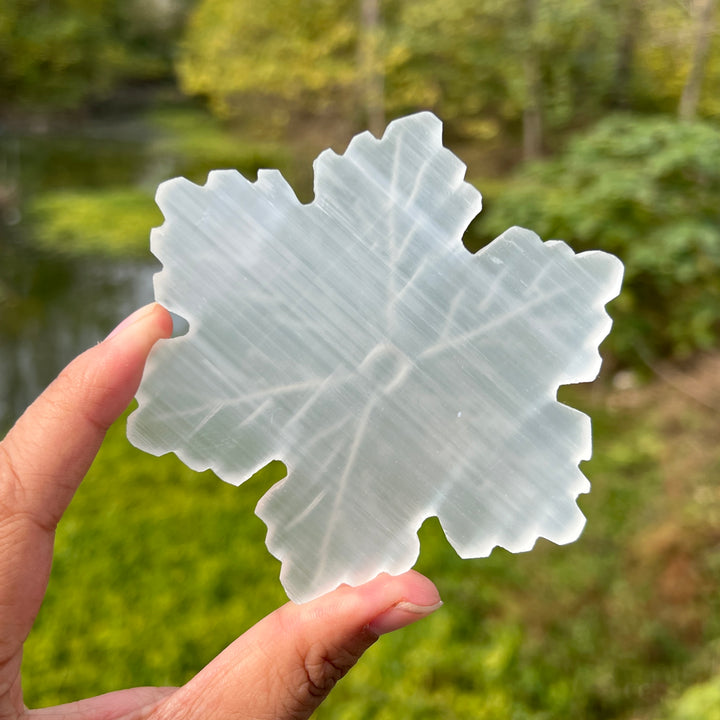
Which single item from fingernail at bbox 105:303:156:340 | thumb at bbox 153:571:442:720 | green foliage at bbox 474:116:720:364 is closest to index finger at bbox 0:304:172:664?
fingernail at bbox 105:303:156:340

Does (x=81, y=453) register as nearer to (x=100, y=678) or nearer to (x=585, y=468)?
(x=100, y=678)

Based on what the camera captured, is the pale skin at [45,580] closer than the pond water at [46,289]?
Yes

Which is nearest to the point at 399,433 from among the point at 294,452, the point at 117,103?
the point at 294,452

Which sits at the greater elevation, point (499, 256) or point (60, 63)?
point (499, 256)

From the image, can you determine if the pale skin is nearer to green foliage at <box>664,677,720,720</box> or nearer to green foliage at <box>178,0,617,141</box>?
green foliage at <box>664,677,720,720</box>

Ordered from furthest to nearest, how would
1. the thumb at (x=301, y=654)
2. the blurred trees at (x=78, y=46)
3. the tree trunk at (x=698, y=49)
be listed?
the blurred trees at (x=78, y=46) → the tree trunk at (x=698, y=49) → the thumb at (x=301, y=654)

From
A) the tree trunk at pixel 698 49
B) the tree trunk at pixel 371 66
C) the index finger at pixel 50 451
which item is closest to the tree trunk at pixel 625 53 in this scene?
the tree trunk at pixel 698 49

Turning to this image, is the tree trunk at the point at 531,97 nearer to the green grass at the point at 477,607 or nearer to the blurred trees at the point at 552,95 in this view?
the blurred trees at the point at 552,95
